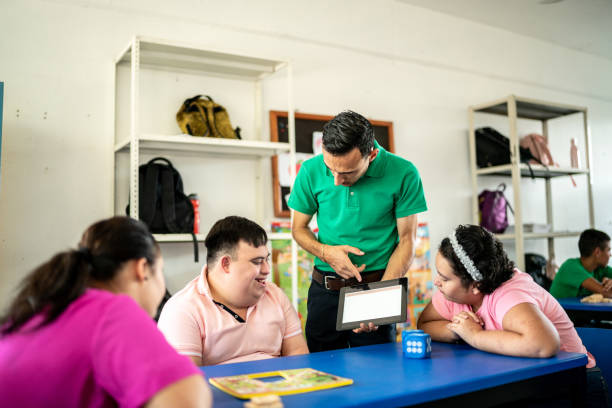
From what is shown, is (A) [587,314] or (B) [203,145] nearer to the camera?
(B) [203,145]

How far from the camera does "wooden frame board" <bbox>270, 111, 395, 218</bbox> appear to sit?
347 centimetres

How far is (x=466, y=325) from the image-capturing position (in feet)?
5.69

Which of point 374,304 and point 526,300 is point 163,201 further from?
point 526,300

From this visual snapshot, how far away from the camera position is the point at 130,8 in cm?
307

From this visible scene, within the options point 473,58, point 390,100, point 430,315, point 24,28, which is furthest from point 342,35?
point 430,315

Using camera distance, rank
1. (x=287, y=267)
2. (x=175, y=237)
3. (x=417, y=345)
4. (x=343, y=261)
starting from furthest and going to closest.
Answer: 1. (x=287, y=267)
2. (x=175, y=237)
3. (x=343, y=261)
4. (x=417, y=345)

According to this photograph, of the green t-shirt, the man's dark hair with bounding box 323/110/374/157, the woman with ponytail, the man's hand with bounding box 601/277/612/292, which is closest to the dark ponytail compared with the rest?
the woman with ponytail

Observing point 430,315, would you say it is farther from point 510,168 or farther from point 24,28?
point 510,168

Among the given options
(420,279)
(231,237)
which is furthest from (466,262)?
(420,279)

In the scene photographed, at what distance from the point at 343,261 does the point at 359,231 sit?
17 centimetres

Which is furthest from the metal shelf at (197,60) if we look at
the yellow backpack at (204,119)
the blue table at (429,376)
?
the blue table at (429,376)

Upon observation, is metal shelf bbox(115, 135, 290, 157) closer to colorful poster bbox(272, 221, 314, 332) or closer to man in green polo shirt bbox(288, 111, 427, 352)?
colorful poster bbox(272, 221, 314, 332)

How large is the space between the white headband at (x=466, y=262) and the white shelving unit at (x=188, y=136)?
1.40 m

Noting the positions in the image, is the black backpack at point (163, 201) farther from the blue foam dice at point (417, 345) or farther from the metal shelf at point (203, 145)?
the blue foam dice at point (417, 345)
